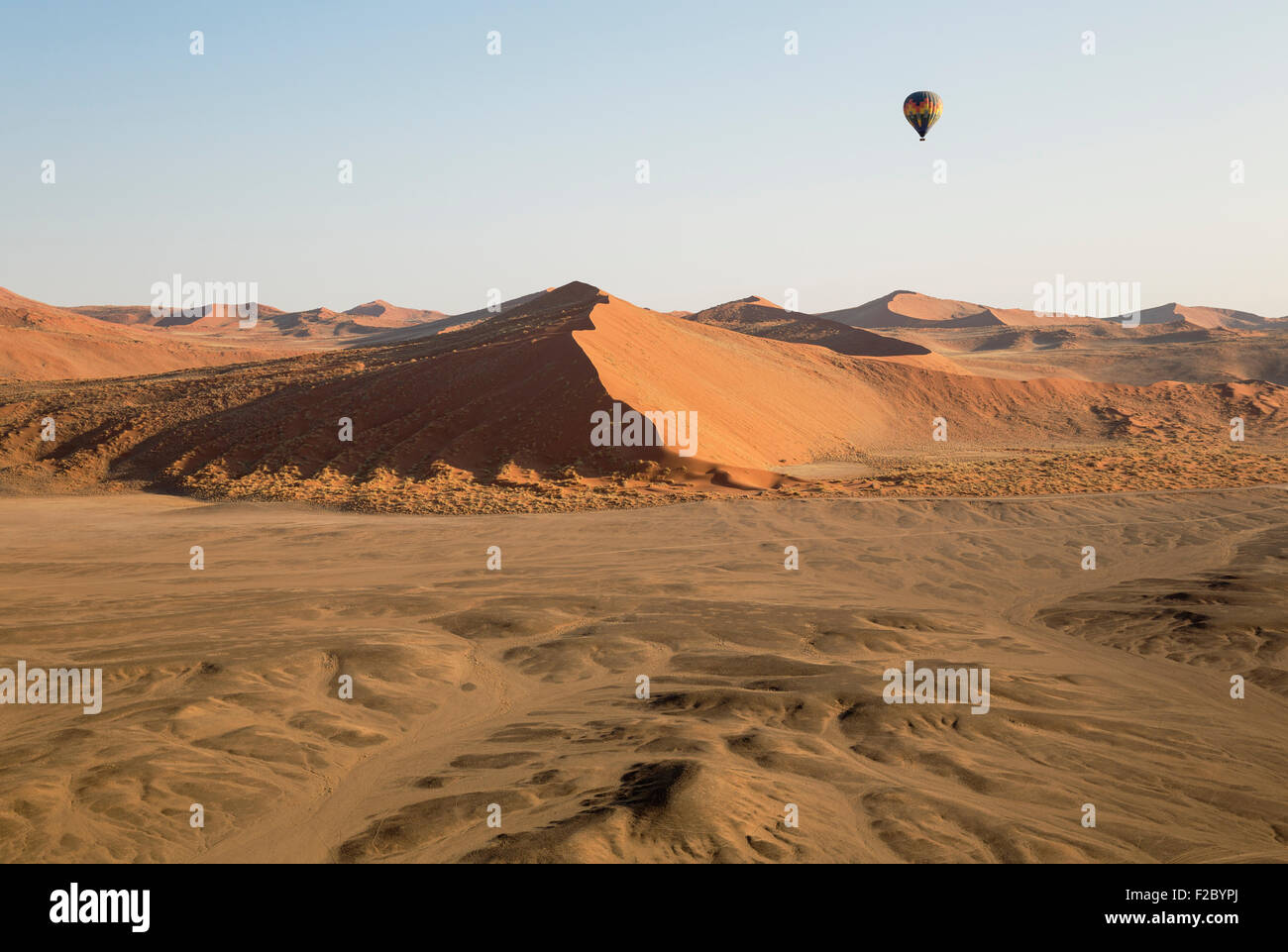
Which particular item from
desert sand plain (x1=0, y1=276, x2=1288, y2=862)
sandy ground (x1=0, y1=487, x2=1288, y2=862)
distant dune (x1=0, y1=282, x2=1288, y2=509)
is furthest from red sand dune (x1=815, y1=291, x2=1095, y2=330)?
sandy ground (x1=0, y1=487, x2=1288, y2=862)

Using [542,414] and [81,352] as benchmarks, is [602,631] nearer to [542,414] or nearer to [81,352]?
[542,414]

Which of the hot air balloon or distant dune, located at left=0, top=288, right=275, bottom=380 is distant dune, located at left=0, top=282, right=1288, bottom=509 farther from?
distant dune, located at left=0, top=288, right=275, bottom=380

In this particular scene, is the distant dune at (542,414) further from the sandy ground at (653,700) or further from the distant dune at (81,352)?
the distant dune at (81,352)

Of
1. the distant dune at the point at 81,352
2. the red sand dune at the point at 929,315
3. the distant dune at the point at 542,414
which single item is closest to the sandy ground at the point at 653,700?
the distant dune at the point at 542,414

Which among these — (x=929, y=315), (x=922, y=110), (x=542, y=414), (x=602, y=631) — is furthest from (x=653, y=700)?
(x=929, y=315)

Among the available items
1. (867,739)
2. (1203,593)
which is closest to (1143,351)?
(1203,593)
